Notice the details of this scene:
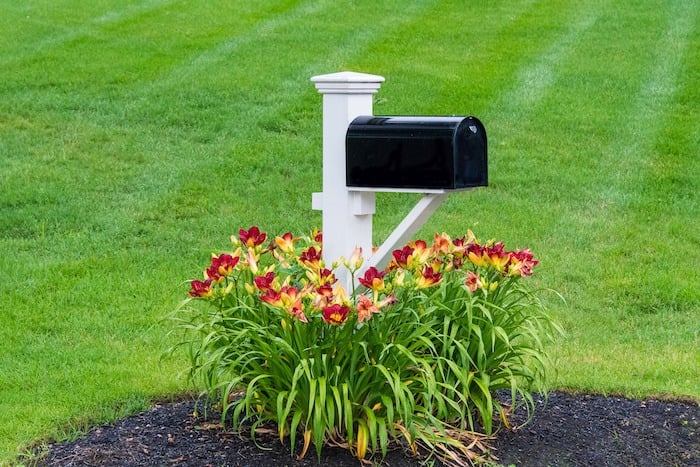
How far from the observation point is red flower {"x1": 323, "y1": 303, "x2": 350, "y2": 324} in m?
3.52

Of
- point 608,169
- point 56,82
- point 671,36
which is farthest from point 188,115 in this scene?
point 671,36

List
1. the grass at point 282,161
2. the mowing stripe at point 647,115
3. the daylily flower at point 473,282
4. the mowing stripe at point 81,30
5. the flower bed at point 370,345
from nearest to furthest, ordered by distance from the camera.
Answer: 1. the flower bed at point 370,345
2. the daylily flower at point 473,282
3. the grass at point 282,161
4. the mowing stripe at point 647,115
5. the mowing stripe at point 81,30

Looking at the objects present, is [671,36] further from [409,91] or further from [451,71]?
[409,91]

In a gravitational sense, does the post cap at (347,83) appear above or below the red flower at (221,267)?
above

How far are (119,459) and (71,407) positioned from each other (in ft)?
2.69

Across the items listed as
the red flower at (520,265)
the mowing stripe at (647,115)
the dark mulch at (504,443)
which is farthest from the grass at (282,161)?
A: the red flower at (520,265)

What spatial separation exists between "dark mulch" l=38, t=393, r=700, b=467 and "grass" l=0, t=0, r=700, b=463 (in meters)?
0.26

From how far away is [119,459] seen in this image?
3824mm

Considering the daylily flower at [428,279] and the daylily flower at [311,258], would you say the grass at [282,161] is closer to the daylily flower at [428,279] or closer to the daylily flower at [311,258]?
the daylily flower at [311,258]

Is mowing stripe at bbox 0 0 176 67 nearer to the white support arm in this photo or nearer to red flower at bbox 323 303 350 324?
the white support arm

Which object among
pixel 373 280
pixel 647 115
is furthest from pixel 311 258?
pixel 647 115

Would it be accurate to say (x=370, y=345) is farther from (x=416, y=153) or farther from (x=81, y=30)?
(x=81, y=30)

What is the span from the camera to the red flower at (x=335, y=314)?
3.52 meters

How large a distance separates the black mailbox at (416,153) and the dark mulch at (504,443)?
3.32 ft
